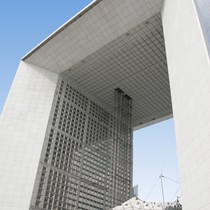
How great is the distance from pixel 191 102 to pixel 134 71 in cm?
1834

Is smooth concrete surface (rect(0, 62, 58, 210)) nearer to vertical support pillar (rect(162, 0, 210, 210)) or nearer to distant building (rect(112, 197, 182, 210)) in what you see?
distant building (rect(112, 197, 182, 210))

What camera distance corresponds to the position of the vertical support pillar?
14.8 m

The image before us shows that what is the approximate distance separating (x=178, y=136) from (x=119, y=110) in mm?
21857

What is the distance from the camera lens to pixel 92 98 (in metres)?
40.5

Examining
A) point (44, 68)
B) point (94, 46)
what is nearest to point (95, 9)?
point (94, 46)

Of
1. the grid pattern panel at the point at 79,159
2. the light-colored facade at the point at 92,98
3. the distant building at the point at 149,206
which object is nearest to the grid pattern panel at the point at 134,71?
the light-colored facade at the point at 92,98

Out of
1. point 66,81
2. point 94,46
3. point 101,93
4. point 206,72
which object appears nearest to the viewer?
point 206,72

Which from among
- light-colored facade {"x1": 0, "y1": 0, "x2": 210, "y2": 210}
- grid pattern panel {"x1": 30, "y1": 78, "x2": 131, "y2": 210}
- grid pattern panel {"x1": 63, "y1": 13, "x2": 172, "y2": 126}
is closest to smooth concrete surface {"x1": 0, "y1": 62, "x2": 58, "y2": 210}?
light-colored facade {"x1": 0, "y1": 0, "x2": 210, "y2": 210}

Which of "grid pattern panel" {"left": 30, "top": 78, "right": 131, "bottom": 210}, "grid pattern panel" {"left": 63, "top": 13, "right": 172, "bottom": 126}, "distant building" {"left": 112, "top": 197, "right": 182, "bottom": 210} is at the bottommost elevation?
"distant building" {"left": 112, "top": 197, "right": 182, "bottom": 210}

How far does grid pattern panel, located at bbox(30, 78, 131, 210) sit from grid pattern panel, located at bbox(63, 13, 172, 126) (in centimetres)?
252

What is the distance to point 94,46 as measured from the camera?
31.6 meters

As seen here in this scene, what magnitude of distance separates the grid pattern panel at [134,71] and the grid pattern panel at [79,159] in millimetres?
2519

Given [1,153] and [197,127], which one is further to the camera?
[1,153]

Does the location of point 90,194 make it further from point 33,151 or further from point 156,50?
point 156,50
